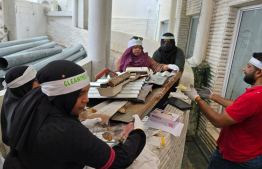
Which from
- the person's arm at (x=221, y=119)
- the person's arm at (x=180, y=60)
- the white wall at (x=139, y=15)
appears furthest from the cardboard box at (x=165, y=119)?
the white wall at (x=139, y=15)

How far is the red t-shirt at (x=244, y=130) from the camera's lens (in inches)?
79.7

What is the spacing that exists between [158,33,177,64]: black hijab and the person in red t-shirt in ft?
6.25

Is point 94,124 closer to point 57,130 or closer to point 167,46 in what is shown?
point 57,130

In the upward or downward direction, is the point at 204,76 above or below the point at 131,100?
below

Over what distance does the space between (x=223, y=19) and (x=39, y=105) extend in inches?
196

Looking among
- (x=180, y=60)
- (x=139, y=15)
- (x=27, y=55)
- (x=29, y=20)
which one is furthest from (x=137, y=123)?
(x=139, y=15)

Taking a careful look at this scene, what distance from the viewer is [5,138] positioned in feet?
5.30

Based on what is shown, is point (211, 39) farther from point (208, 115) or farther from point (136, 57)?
point (208, 115)

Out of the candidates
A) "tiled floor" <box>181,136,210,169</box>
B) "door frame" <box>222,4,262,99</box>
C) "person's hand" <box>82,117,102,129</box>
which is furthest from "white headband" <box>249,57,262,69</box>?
"tiled floor" <box>181,136,210,169</box>

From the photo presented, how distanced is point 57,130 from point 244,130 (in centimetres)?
201

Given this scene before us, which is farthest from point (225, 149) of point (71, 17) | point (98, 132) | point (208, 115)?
point (71, 17)

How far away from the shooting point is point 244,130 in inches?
86.8

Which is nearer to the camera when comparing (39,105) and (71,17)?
(39,105)

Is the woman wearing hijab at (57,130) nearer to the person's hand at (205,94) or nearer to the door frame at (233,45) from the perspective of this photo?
the person's hand at (205,94)
